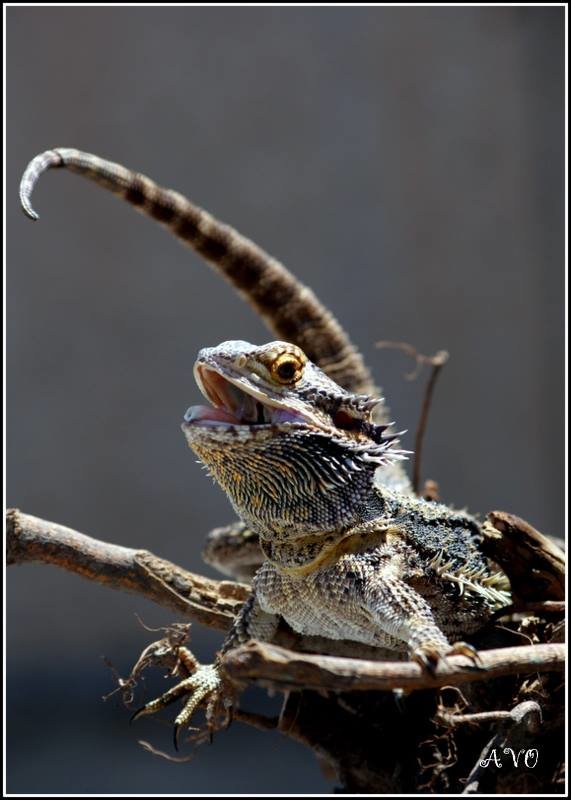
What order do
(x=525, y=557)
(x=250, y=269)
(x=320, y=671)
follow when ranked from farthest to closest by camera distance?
(x=250, y=269), (x=525, y=557), (x=320, y=671)

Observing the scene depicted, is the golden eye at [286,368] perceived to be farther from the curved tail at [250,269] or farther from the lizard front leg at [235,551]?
the lizard front leg at [235,551]

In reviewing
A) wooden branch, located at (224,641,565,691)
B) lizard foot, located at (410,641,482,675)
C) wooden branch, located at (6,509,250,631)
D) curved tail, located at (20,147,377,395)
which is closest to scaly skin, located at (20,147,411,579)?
curved tail, located at (20,147,377,395)

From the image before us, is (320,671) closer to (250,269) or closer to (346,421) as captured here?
(346,421)

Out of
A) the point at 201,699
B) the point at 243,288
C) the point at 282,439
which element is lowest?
the point at 201,699

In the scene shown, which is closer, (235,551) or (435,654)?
(435,654)

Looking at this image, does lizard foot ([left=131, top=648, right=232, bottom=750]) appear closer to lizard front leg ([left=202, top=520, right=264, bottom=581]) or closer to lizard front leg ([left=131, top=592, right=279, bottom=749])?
lizard front leg ([left=131, top=592, right=279, bottom=749])

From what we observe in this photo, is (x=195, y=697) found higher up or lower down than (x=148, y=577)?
lower down

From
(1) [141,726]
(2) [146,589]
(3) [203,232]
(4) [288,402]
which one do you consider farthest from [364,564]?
(1) [141,726]
